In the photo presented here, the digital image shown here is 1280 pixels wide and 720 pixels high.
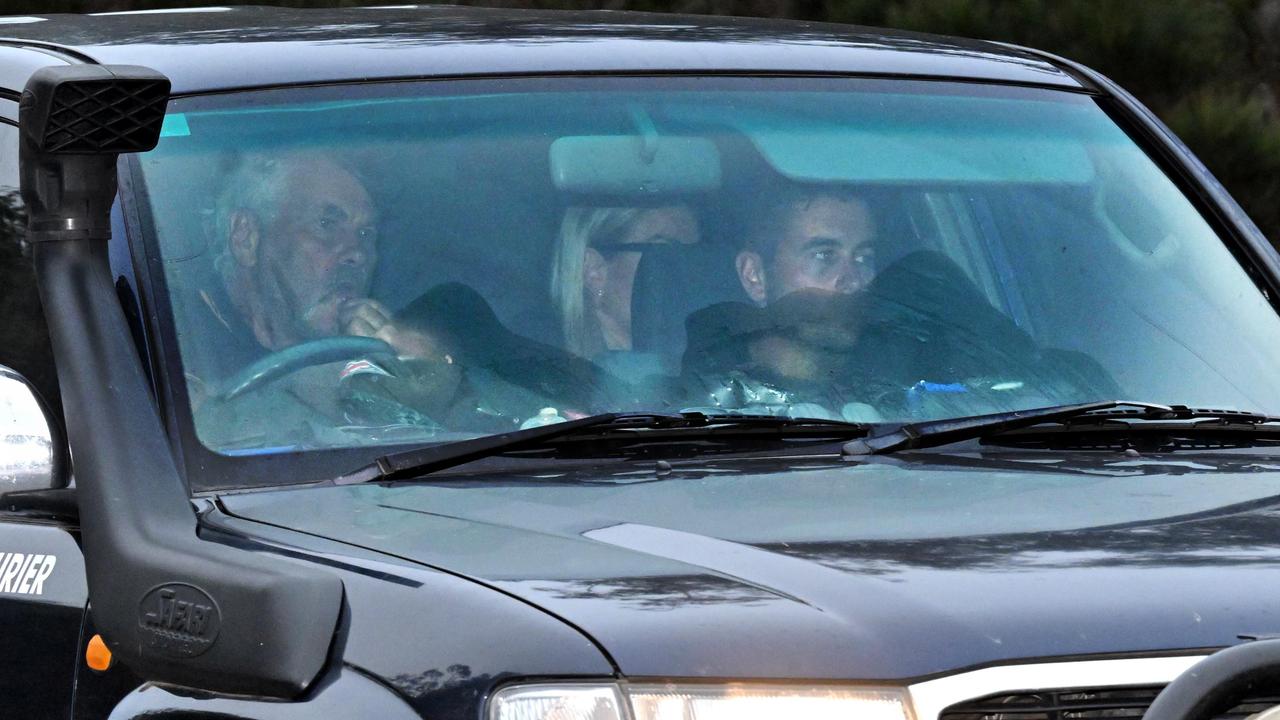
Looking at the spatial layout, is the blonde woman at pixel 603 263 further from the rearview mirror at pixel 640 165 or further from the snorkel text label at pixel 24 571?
the snorkel text label at pixel 24 571

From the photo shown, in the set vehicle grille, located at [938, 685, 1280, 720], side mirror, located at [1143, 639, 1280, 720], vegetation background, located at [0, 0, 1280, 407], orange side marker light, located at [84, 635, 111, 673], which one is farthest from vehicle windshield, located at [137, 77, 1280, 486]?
vegetation background, located at [0, 0, 1280, 407]

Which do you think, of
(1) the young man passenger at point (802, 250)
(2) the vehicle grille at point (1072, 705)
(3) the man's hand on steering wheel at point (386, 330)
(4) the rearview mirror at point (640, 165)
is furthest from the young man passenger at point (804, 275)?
(2) the vehicle grille at point (1072, 705)

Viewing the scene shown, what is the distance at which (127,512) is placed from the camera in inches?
103

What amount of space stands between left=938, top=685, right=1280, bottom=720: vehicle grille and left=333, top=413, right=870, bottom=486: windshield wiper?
0.91 meters

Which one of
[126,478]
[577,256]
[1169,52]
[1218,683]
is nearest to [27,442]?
[126,478]

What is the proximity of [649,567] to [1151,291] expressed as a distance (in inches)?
63.1

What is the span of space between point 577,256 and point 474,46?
0.45 metres

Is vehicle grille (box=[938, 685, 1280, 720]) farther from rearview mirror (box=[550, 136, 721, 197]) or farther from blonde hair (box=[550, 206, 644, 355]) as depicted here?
rearview mirror (box=[550, 136, 721, 197])

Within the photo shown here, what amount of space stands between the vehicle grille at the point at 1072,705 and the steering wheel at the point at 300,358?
1195mm

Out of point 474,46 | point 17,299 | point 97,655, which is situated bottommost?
point 97,655

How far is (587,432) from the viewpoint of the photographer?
117 inches

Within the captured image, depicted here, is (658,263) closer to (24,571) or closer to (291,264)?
(291,264)

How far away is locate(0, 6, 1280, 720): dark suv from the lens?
226 cm

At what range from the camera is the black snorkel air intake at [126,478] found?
2336mm
